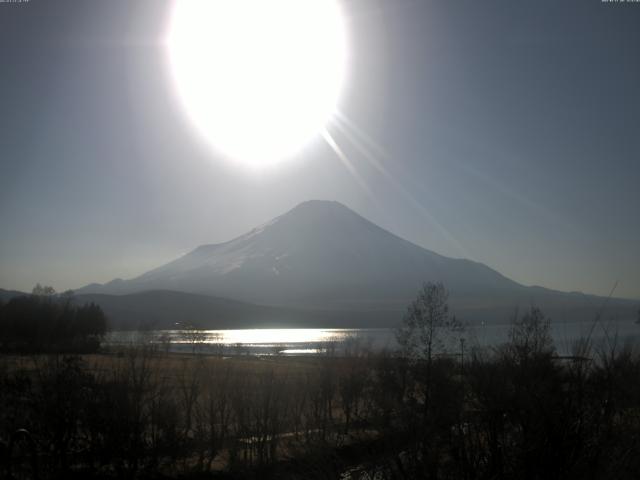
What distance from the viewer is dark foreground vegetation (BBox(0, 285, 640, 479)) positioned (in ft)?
12.8

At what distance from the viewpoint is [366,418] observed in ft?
36.4

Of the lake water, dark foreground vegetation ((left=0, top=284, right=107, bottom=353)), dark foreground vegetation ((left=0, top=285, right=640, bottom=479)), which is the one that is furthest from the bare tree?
dark foreground vegetation ((left=0, top=284, right=107, bottom=353))

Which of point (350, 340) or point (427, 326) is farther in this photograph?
point (350, 340)

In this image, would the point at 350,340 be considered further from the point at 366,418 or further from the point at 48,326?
the point at 366,418

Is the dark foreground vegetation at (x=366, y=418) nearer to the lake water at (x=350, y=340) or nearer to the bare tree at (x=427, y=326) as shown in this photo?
the bare tree at (x=427, y=326)

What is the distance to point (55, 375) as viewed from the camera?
44.7 ft

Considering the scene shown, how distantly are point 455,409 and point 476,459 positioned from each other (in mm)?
384

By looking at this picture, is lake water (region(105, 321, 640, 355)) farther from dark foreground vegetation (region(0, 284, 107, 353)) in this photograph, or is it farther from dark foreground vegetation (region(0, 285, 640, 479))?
dark foreground vegetation (region(0, 284, 107, 353))

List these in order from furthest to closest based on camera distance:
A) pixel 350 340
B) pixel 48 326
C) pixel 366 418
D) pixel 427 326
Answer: pixel 350 340 → pixel 48 326 → pixel 427 326 → pixel 366 418

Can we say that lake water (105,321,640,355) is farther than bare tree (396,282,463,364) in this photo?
No

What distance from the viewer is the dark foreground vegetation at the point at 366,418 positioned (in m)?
3.90

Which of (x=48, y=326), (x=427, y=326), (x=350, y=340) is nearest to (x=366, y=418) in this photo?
(x=427, y=326)

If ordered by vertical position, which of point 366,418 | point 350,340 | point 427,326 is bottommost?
point 350,340

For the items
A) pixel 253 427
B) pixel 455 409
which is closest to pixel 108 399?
pixel 253 427
